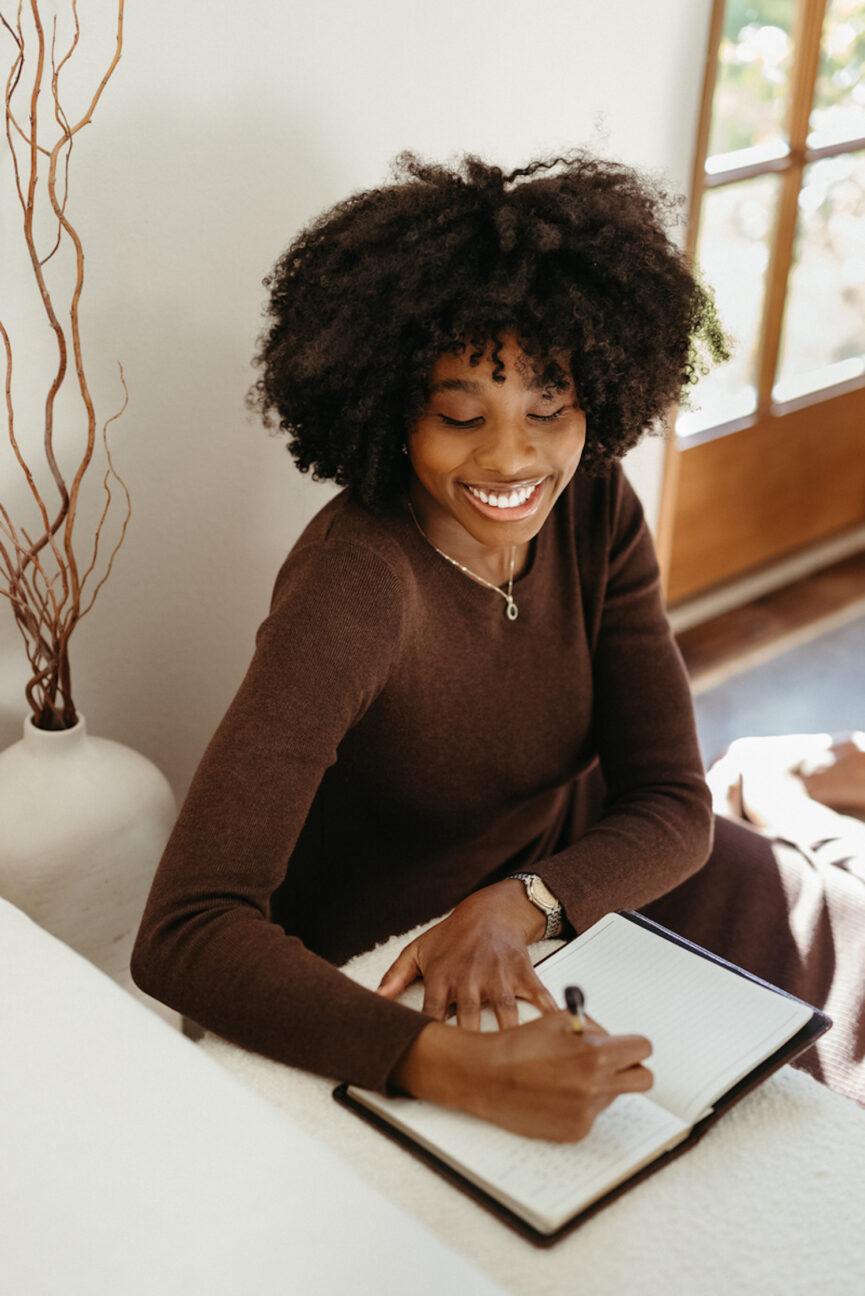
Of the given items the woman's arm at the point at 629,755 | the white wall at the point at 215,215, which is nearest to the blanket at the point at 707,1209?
the woman's arm at the point at 629,755

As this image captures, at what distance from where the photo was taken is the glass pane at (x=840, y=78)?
2521 mm

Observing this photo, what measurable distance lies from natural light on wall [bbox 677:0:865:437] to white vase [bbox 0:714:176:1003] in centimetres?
151

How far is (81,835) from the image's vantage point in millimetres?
1314

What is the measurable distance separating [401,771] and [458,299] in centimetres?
46

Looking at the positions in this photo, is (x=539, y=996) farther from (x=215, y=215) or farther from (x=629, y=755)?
(x=215, y=215)

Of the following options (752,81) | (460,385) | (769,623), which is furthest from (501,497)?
(769,623)

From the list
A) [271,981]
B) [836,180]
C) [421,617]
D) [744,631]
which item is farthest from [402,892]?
[836,180]

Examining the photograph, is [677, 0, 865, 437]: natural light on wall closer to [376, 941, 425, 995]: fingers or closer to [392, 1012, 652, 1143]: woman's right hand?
[376, 941, 425, 995]: fingers

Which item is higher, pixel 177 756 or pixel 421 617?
pixel 421 617

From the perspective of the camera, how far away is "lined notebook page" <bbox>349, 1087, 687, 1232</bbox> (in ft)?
2.50

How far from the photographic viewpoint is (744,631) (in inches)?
113

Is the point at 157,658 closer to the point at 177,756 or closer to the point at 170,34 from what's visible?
the point at 177,756

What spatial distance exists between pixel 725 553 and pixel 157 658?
5.42ft

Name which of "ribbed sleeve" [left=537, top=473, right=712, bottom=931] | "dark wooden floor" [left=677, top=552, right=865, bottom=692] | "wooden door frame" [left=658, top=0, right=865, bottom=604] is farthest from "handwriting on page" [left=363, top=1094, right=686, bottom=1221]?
"dark wooden floor" [left=677, top=552, right=865, bottom=692]
